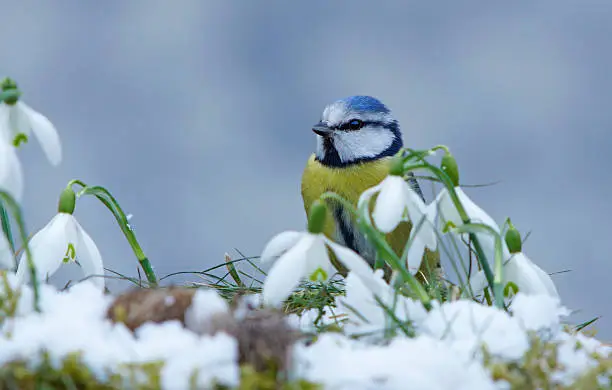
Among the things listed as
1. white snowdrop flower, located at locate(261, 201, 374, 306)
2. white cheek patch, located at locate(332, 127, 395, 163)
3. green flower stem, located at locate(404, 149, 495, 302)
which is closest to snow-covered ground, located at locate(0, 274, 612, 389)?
white snowdrop flower, located at locate(261, 201, 374, 306)

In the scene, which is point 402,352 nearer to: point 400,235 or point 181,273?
point 181,273

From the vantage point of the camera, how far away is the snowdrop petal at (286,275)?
1.61 m

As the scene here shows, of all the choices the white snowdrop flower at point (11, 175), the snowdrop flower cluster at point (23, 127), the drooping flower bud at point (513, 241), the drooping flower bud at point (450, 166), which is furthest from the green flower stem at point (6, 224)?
the drooping flower bud at point (513, 241)

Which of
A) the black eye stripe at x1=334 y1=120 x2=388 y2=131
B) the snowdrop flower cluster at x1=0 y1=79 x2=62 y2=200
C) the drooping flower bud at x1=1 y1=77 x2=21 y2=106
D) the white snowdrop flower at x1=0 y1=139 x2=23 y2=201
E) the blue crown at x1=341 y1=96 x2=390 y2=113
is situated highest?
the drooping flower bud at x1=1 y1=77 x2=21 y2=106

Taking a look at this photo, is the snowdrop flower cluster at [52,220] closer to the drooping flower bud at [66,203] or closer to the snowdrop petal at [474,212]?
the drooping flower bud at [66,203]

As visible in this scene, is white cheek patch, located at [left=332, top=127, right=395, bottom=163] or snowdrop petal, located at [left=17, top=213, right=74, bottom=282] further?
white cheek patch, located at [left=332, top=127, right=395, bottom=163]

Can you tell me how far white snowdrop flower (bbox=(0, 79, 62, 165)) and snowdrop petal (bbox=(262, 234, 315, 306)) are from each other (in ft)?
1.74

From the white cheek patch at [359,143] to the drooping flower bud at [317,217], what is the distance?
5.38 feet

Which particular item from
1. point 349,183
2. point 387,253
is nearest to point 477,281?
point 387,253

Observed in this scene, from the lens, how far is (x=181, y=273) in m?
2.63

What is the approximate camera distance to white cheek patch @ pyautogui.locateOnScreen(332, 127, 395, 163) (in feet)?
10.8

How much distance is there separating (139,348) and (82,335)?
0.32ft

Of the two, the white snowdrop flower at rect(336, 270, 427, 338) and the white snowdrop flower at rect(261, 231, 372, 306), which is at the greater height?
the white snowdrop flower at rect(261, 231, 372, 306)

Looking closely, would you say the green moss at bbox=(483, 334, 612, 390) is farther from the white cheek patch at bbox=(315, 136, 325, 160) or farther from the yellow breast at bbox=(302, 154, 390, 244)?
the white cheek patch at bbox=(315, 136, 325, 160)
